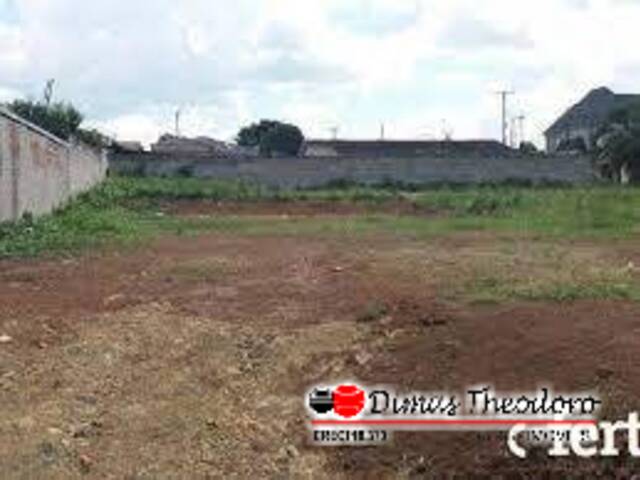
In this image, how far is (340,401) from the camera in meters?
8.23

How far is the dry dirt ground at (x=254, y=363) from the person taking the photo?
747 centimetres

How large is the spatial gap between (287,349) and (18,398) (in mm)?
2688

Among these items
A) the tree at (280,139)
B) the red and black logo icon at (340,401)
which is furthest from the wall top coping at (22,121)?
the tree at (280,139)

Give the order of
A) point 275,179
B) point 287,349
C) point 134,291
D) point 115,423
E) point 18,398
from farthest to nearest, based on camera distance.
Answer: point 275,179 < point 134,291 < point 287,349 < point 18,398 < point 115,423

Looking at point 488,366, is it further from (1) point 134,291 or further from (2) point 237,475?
(1) point 134,291

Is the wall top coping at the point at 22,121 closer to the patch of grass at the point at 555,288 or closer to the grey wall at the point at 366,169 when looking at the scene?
the patch of grass at the point at 555,288

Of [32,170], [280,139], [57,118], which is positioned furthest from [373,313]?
[280,139]

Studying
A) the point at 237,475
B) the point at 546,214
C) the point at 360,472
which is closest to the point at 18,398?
the point at 237,475

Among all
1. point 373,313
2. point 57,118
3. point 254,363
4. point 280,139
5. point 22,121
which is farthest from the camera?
point 280,139

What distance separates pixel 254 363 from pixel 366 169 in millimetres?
54168

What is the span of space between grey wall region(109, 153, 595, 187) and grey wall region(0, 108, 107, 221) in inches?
940

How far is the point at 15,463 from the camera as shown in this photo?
7.32 meters

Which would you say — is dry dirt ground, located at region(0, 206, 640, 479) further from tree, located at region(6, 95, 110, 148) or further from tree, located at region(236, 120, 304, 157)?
tree, located at region(236, 120, 304, 157)

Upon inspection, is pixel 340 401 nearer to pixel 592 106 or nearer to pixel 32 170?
pixel 32 170
